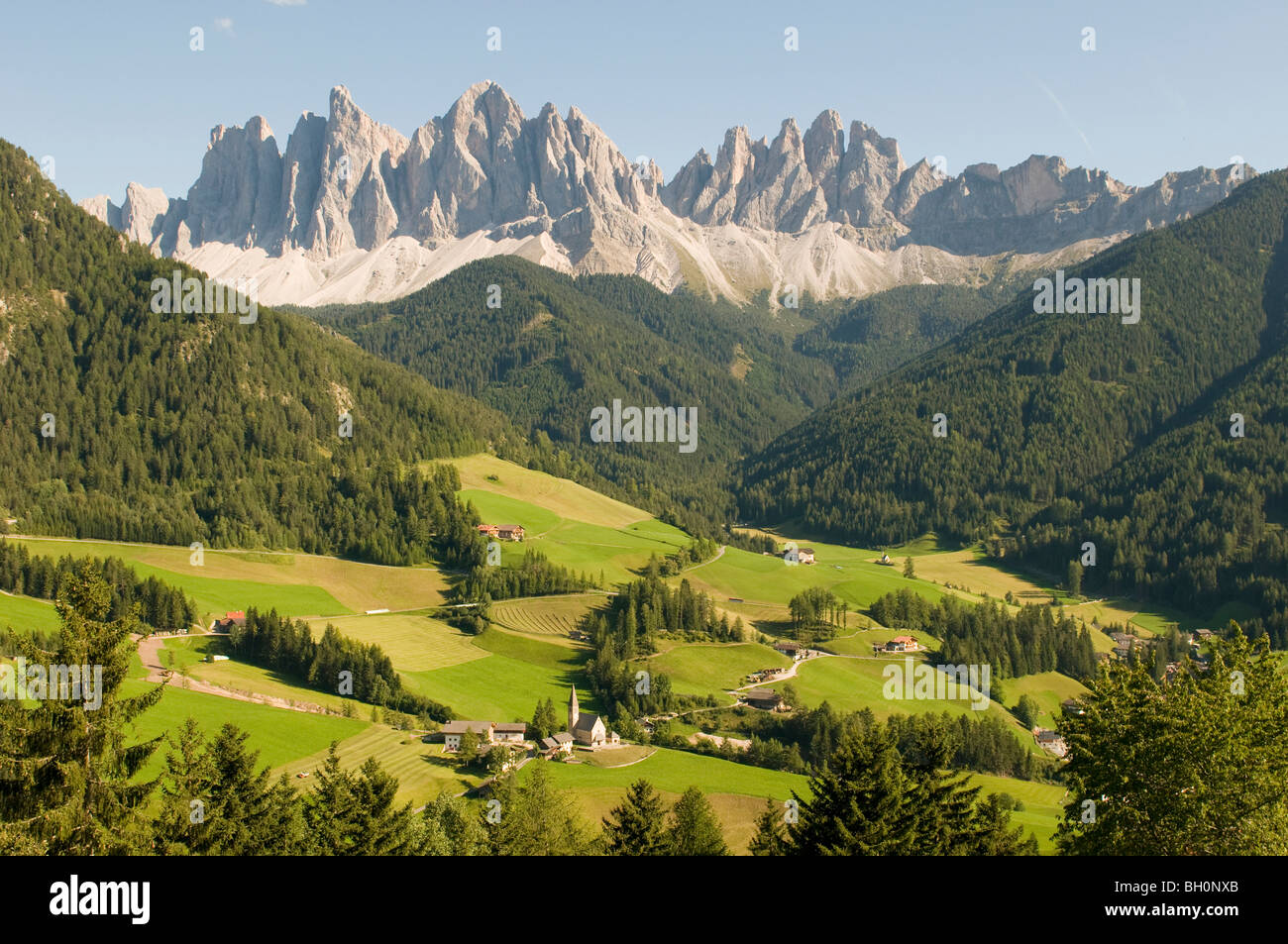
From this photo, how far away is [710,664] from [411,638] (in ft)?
134

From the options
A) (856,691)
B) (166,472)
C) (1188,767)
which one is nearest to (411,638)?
(856,691)

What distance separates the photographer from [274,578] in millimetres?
147750

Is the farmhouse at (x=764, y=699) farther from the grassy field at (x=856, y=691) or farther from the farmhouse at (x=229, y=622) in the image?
the farmhouse at (x=229, y=622)

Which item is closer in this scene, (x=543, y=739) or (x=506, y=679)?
(x=543, y=739)

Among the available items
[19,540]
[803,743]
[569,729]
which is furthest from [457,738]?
[19,540]

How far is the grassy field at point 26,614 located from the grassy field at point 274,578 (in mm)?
16381

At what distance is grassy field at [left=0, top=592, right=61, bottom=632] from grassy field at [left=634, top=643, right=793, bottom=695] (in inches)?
2753

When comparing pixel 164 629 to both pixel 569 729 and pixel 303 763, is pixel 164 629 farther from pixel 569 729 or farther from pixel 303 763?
pixel 569 729

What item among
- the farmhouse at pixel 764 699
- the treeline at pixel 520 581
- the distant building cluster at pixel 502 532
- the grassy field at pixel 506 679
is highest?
the distant building cluster at pixel 502 532

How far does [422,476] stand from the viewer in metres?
193

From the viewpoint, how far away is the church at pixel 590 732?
326ft

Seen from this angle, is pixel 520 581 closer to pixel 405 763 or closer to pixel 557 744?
pixel 557 744

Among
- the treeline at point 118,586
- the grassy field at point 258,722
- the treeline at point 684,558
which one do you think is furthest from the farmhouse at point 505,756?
the treeline at point 684,558
